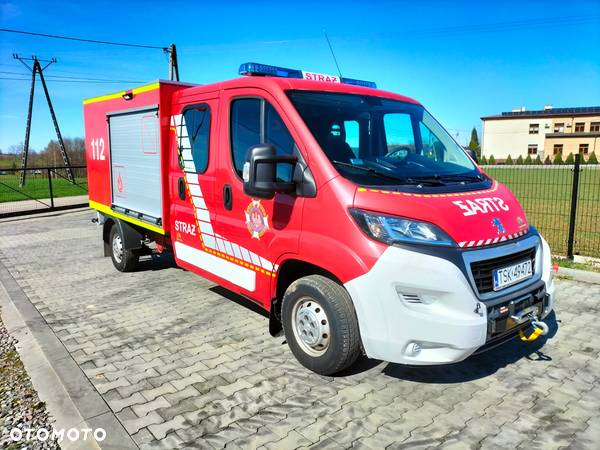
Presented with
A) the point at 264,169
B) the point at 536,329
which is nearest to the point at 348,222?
the point at 264,169

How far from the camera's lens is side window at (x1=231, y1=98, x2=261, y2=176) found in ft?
12.9

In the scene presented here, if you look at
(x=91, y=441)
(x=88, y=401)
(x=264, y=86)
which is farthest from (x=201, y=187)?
(x=91, y=441)

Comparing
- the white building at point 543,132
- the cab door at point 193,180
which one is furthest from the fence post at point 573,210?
the white building at point 543,132

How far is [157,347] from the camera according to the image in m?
4.29

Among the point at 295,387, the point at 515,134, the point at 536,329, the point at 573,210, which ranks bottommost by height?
the point at 295,387

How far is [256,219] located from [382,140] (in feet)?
4.41

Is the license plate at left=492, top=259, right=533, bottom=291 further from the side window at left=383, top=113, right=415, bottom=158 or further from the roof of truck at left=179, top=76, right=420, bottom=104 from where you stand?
the roof of truck at left=179, top=76, right=420, bottom=104

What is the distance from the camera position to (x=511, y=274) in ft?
10.8

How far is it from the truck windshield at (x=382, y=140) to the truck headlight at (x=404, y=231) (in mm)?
385

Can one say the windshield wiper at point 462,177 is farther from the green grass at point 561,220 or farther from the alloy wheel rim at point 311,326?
the green grass at point 561,220

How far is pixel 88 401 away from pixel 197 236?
203cm

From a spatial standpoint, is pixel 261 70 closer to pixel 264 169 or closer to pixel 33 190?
pixel 264 169

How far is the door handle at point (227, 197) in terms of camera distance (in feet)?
13.8

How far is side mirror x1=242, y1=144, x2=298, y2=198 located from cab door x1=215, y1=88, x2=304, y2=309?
188mm
